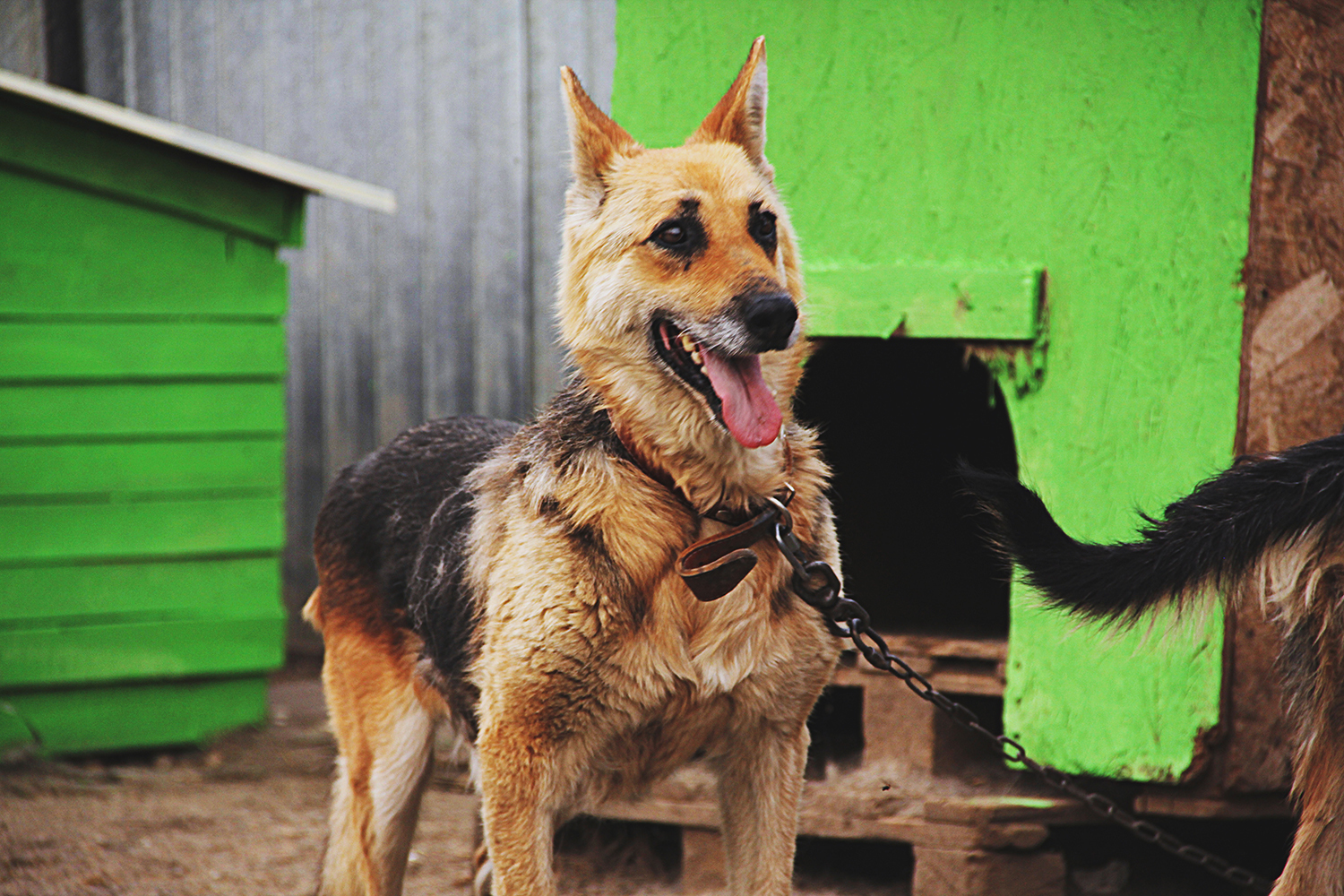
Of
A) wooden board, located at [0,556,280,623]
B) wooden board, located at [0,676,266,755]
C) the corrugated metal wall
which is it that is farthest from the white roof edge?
wooden board, located at [0,676,266,755]

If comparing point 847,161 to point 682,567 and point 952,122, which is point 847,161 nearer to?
point 952,122

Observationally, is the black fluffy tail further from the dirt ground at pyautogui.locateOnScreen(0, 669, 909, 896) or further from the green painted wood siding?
the green painted wood siding

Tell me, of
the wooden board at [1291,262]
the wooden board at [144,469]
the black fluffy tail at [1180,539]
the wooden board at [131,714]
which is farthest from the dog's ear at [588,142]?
the wooden board at [131,714]

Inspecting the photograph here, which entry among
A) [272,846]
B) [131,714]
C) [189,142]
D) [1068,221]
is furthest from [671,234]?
[131,714]

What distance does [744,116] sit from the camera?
2445 mm

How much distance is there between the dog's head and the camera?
6.99ft

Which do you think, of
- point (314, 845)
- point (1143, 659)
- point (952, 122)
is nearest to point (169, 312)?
point (314, 845)

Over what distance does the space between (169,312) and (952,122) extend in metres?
3.32

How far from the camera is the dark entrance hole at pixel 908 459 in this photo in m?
4.42

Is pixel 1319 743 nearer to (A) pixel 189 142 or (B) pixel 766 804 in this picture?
(B) pixel 766 804

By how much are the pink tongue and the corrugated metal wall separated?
4.03m

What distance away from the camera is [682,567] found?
2172 mm

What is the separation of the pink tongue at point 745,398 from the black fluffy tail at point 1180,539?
356 mm

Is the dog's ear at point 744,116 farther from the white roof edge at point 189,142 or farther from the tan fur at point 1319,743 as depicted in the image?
the white roof edge at point 189,142
